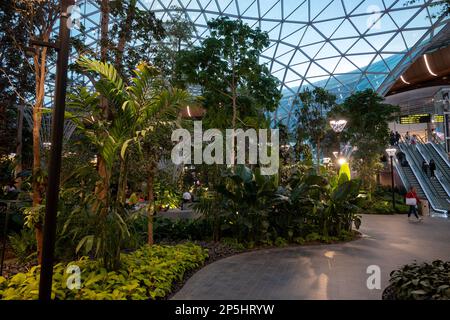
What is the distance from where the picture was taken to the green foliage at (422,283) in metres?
3.31

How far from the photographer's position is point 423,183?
19688mm

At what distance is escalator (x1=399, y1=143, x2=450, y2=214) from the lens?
17391mm

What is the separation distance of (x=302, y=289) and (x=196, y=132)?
441 cm

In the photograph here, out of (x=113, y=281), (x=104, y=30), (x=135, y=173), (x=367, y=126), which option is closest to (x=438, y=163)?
(x=367, y=126)

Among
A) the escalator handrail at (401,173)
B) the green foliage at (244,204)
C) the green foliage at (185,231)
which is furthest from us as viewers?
the escalator handrail at (401,173)

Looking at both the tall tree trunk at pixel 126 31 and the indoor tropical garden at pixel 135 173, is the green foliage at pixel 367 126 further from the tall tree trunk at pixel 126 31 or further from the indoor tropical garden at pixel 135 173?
the tall tree trunk at pixel 126 31

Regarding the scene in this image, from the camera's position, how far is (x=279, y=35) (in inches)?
1077

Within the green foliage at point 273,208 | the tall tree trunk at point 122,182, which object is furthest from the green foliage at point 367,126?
the tall tree trunk at point 122,182

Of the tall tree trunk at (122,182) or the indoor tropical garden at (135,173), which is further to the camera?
the tall tree trunk at (122,182)

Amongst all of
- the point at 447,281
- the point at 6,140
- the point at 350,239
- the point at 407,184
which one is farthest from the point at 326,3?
→ the point at 447,281

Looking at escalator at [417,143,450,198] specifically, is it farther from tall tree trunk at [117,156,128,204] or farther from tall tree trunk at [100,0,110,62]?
tall tree trunk at [117,156,128,204]

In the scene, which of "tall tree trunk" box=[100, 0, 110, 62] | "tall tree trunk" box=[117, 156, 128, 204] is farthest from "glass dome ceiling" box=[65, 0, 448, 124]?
"tall tree trunk" box=[117, 156, 128, 204]

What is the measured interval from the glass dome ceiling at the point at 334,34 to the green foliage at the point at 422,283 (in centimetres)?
2213

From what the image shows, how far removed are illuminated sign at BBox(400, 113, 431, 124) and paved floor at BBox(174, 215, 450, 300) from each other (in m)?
31.2
